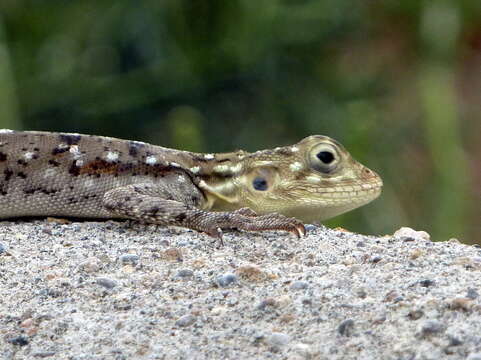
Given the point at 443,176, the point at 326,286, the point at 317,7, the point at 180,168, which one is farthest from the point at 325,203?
the point at 317,7

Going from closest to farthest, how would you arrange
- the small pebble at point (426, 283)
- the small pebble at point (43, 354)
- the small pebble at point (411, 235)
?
the small pebble at point (43, 354)
the small pebble at point (426, 283)
the small pebble at point (411, 235)

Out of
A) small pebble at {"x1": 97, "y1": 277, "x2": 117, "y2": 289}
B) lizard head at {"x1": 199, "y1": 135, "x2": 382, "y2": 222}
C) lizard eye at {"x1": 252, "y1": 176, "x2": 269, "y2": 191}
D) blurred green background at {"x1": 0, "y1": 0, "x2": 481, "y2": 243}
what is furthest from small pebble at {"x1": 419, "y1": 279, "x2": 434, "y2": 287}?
blurred green background at {"x1": 0, "y1": 0, "x2": 481, "y2": 243}

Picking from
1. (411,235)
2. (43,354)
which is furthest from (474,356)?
(411,235)

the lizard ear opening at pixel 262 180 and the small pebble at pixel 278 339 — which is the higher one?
the lizard ear opening at pixel 262 180

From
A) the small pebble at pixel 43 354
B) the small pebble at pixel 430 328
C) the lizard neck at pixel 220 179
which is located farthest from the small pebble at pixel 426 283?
the lizard neck at pixel 220 179

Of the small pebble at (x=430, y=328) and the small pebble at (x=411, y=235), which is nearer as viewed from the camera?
the small pebble at (x=430, y=328)

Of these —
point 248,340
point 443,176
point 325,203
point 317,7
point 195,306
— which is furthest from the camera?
point 317,7

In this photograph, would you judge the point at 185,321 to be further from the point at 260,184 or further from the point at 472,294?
the point at 260,184

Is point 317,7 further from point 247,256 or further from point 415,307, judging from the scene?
point 415,307

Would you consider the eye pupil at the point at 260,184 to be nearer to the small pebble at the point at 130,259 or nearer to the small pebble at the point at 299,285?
the small pebble at the point at 130,259
